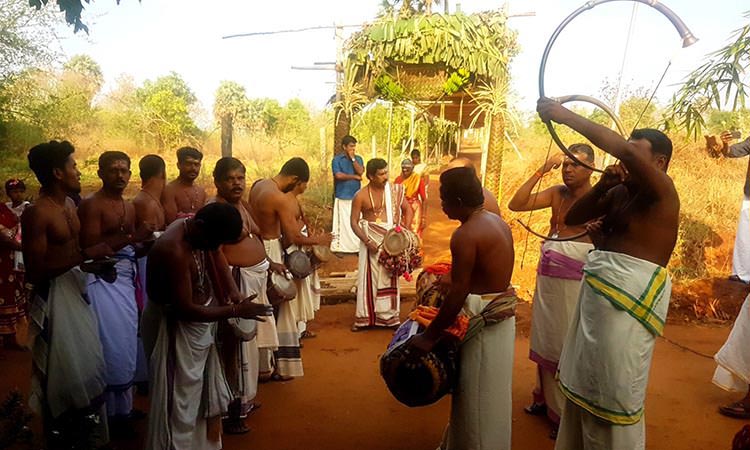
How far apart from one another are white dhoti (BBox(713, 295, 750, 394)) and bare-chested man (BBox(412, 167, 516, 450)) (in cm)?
243

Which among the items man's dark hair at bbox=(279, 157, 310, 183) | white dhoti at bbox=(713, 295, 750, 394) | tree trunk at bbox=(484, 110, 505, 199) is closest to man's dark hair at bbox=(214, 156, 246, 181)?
man's dark hair at bbox=(279, 157, 310, 183)

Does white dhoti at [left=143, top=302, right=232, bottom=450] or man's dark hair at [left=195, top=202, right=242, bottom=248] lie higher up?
man's dark hair at [left=195, top=202, right=242, bottom=248]

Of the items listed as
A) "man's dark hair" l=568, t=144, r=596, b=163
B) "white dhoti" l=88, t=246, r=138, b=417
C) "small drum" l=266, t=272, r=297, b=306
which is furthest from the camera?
"small drum" l=266, t=272, r=297, b=306

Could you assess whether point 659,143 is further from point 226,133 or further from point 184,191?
point 226,133

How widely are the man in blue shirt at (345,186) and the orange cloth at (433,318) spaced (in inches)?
230

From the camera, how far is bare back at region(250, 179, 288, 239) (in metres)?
4.75

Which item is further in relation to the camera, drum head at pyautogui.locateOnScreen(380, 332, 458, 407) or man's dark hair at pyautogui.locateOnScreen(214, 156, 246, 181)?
man's dark hair at pyautogui.locateOnScreen(214, 156, 246, 181)

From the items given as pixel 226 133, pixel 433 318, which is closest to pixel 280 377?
pixel 433 318

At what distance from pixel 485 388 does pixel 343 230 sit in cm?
664

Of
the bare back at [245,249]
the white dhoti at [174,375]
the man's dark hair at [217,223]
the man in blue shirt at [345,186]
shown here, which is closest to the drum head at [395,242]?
the bare back at [245,249]

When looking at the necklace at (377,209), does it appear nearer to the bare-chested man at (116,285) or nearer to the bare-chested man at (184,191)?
the bare-chested man at (184,191)

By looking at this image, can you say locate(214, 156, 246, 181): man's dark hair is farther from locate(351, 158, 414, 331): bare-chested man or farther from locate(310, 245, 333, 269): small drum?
locate(351, 158, 414, 331): bare-chested man

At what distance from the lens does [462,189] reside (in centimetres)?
309

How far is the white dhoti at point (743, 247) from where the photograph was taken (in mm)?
7805
